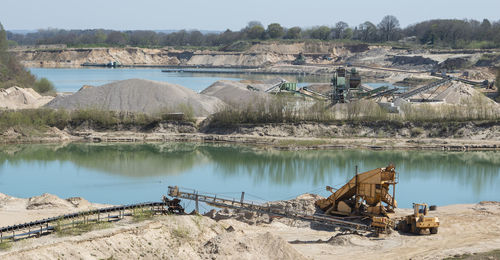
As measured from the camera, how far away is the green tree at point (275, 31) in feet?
612

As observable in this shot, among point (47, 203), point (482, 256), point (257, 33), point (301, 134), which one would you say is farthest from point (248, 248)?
point (257, 33)

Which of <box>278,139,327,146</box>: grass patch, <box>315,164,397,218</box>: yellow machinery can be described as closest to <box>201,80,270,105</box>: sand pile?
<box>278,139,327,146</box>: grass patch

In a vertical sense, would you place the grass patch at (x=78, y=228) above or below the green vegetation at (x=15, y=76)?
below

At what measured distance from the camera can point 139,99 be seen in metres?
57.7

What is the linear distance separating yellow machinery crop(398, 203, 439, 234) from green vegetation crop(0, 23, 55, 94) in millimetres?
57759

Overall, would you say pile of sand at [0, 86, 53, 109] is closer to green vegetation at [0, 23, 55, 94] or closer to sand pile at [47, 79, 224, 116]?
green vegetation at [0, 23, 55, 94]

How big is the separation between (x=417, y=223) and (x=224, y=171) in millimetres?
17467

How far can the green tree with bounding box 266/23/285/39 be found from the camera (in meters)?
187

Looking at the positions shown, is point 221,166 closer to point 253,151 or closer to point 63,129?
point 253,151

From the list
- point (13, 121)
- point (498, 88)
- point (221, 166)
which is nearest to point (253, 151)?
point (221, 166)

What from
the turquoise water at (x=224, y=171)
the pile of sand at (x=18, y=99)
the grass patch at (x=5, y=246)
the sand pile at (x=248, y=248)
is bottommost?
the turquoise water at (x=224, y=171)

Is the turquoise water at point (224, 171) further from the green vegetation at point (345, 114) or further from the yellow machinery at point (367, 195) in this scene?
the yellow machinery at point (367, 195)

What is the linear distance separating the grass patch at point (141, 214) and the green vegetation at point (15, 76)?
53339mm

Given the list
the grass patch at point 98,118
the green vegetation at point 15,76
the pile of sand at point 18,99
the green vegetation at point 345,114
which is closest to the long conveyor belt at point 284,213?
the green vegetation at point 345,114
